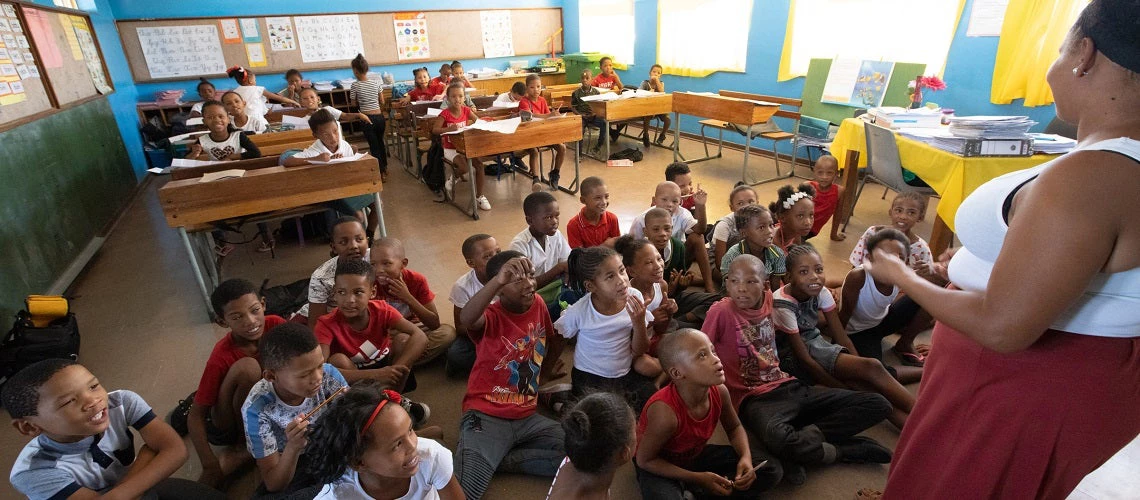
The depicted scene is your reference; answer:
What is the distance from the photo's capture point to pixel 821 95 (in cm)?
520

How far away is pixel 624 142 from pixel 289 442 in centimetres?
626

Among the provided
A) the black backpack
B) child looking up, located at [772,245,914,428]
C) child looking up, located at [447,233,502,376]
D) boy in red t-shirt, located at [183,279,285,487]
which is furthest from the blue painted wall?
the black backpack

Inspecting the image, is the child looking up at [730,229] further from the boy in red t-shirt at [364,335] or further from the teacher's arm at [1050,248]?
the teacher's arm at [1050,248]

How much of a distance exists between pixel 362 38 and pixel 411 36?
705 millimetres

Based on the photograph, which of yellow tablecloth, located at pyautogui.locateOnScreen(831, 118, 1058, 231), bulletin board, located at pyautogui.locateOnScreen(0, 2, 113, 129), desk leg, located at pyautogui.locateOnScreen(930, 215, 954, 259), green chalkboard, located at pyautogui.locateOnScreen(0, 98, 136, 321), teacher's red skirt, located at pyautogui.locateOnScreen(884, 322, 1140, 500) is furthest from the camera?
bulletin board, located at pyautogui.locateOnScreen(0, 2, 113, 129)

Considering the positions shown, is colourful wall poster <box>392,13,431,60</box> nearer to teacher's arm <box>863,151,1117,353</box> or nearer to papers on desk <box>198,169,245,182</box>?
papers on desk <box>198,169,245,182</box>

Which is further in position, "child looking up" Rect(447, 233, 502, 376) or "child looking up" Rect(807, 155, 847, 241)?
"child looking up" Rect(807, 155, 847, 241)

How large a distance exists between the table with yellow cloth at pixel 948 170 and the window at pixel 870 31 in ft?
6.59

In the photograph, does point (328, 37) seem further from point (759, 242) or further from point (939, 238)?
point (939, 238)

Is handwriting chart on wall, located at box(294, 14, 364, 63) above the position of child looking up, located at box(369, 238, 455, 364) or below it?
above

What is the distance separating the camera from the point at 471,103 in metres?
5.67

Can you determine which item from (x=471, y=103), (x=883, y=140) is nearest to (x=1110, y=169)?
(x=883, y=140)

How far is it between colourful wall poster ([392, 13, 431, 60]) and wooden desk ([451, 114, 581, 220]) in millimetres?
4406

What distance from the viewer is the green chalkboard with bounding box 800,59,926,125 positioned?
4.52m
